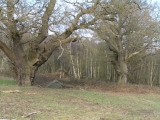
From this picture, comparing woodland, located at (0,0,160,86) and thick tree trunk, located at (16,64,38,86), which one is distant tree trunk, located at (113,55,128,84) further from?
thick tree trunk, located at (16,64,38,86)

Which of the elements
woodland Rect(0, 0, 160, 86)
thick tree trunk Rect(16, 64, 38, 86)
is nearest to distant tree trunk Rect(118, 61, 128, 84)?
woodland Rect(0, 0, 160, 86)

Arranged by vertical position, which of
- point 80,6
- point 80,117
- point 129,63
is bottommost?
point 80,117

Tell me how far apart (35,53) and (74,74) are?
16.8m

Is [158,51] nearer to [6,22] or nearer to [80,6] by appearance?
[80,6]

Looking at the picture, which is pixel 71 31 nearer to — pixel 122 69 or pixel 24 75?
pixel 24 75

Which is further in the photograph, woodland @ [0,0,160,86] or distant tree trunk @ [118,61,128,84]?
distant tree trunk @ [118,61,128,84]

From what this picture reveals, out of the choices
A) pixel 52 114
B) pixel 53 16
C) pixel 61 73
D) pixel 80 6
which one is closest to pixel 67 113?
pixel 52 114

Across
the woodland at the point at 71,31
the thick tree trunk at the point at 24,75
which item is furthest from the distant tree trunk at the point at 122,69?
the thick tree trunk at the point at 24,75

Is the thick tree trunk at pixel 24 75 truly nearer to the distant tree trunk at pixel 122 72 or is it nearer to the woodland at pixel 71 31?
the woodland at pixel 71 31

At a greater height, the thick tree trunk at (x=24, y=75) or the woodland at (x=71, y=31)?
the woodland at (x=71, y=31)

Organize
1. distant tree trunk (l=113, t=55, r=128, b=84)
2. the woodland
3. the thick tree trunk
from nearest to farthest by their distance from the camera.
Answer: the woodland < the thick tree trunk < distant tree trunk (l=113, t=55, r=128, b=84)

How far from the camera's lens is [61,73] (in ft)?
114

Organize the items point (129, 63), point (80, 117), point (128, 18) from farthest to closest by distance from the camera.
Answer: point (129, 63)
point (128, 18)
point (80, 117)

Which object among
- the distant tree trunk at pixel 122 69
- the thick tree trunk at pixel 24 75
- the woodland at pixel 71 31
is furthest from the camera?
the distant tree trunk at pixel 122 69
